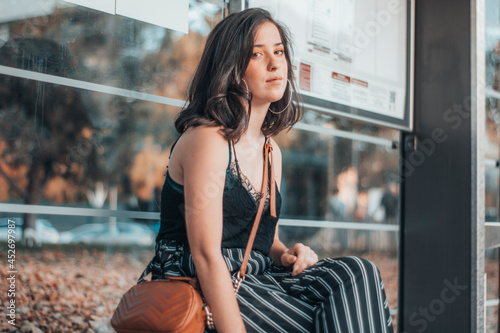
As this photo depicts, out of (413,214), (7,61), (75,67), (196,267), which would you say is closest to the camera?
(196,267)

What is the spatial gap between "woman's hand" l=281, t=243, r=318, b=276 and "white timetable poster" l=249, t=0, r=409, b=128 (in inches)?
41.5

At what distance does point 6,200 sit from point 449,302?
2.45 m

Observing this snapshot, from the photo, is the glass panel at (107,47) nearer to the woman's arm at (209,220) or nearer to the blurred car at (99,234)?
the blurred car at (99,234)

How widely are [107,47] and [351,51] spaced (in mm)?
A: 1456

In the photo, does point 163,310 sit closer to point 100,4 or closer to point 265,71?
point 265,71

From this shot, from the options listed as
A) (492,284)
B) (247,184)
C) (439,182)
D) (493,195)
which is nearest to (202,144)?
(247,184)

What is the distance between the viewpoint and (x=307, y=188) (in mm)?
3471

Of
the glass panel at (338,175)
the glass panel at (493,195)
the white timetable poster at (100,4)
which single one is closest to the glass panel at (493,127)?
the glass panel at (493,195)

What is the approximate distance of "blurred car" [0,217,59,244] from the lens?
7.16ft

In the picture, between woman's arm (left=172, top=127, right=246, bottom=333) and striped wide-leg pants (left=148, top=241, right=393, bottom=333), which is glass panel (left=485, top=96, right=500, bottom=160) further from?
woman's arm (left=172, top=127, right=246, bottom=333)

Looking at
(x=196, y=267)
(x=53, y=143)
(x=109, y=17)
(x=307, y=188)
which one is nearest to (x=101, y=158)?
(x=53, y=143)

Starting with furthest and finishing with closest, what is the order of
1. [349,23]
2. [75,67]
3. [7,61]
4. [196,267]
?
[349,23], [75,67], [7,61], [196,267]

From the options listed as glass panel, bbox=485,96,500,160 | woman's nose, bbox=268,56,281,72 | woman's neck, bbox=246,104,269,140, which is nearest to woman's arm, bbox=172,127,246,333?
woman's neck, bbox=246,104,269,140

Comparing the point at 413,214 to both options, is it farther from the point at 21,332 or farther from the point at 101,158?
the point at 21,332
